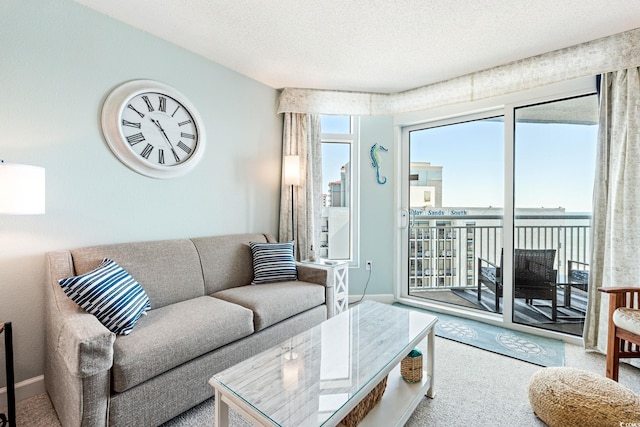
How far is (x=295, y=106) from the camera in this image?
123 inches

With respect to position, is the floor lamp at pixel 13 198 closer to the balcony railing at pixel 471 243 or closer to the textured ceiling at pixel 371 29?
the textured ceiling at pixel 371 29

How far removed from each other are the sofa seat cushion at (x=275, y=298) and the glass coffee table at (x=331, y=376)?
0.49m

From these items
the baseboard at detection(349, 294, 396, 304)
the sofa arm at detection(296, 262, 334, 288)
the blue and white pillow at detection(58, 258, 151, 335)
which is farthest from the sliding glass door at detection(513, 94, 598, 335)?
the blue and white pillow at detection(58, 258, 151, 335)

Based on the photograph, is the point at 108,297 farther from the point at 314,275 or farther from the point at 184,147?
the point at 314,275

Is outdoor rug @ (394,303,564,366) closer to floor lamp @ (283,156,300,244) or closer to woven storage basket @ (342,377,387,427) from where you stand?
woven storage basket @ (342,377,387,427)

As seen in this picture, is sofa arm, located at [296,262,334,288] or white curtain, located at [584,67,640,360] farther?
sofa arm, located at [296,262,334,288]

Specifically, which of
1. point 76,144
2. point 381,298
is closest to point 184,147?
point 76,144

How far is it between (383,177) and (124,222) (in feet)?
8.50

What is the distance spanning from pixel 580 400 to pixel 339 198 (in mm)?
2576

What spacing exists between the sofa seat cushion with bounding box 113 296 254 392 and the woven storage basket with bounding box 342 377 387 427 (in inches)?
32.5

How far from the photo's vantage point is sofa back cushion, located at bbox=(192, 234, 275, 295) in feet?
7.55

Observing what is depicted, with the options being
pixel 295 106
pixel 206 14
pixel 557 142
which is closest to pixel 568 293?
pixel 557 142

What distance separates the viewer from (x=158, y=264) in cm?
201

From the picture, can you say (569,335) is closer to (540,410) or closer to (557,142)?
(540,410)
